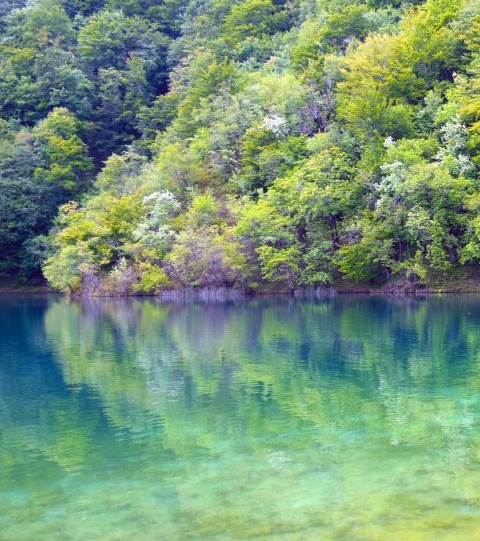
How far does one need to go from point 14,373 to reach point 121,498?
10409 mm

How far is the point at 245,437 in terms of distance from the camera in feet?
34.8

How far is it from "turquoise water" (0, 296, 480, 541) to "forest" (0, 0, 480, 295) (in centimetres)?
1749

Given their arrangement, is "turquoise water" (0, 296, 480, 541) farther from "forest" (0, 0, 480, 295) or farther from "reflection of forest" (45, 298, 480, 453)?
"forest" (0, 0, 480, 295)

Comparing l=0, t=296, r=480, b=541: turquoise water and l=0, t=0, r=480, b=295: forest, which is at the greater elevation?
l=0, t=0, r=480, b=295: forest

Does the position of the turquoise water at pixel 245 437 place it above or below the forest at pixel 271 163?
below

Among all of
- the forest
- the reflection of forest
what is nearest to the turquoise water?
the reflection of forest

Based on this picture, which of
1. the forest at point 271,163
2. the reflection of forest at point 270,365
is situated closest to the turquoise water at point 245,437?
the reflection of forest at point 270,365

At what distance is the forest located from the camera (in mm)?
39062

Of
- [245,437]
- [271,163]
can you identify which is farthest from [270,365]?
[271,163]

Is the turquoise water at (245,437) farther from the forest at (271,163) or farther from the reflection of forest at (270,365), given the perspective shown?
the forest at (271,163)

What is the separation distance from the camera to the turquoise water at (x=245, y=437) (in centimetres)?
721

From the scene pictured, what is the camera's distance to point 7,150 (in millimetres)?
57719

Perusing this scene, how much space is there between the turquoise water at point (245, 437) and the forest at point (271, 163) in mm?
17489

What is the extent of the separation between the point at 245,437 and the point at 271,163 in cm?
3599
